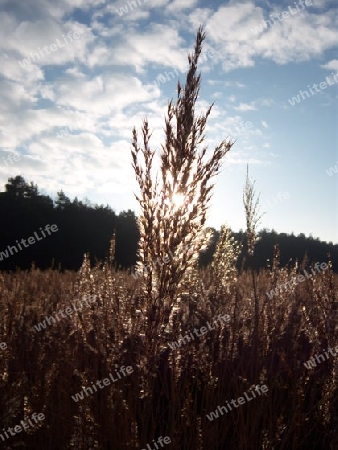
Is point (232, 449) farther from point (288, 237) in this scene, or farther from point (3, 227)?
point (288, 237)

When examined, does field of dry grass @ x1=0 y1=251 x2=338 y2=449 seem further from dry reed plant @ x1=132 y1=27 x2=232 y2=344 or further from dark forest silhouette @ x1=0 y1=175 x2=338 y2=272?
dark forest silhouette @ x1=0 y1=175 x2=338 y2=272

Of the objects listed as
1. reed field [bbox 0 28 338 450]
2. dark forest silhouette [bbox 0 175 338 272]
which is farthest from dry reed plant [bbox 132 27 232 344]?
dark forest silhouette [bbox 0 175 338 272]

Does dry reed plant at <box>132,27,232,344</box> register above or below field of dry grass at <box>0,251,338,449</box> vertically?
above

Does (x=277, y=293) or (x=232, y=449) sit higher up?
(x=277, y=293)

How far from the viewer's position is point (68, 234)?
44.1 m

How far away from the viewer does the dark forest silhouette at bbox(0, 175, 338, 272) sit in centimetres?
4128

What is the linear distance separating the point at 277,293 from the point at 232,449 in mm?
1703

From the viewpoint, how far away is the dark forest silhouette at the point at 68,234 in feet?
135

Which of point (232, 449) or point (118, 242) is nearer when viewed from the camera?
point (232, 449)

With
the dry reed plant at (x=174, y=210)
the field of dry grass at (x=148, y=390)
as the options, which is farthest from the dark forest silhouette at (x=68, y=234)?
the dry reed plant at (x=174, y=210)

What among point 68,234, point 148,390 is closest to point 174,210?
point 148,390

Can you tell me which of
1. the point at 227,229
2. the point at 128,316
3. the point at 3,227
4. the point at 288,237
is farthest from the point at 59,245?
the point at 128,316

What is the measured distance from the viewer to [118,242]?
152 ft

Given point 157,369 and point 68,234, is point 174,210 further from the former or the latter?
point 68,234
